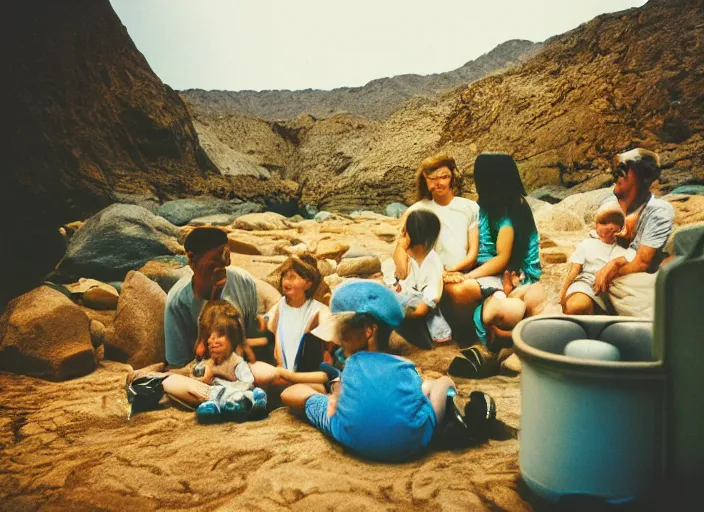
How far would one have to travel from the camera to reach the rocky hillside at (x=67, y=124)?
117 inches

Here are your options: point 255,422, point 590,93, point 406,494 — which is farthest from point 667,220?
point 255,422

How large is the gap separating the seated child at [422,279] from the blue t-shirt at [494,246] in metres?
0.23

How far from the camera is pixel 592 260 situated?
8.87ft

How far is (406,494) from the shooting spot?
1904 mm

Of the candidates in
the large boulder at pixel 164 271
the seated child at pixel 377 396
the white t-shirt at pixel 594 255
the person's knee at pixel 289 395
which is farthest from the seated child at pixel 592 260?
the large boulder at pixel 164 271

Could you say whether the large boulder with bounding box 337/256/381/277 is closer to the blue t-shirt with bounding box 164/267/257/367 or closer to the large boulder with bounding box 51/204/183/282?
the blue t-shirt with bounding box 164/267/257/367

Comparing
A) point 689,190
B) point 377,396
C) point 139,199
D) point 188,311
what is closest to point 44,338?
point 188,311

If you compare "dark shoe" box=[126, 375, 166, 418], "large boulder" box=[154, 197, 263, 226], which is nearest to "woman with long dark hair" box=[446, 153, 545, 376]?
"dark shoe" box=[126, 375, 166, 418]

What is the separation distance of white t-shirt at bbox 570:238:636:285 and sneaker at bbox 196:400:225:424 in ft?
5.82

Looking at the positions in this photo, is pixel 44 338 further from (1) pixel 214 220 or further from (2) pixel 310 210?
(2) pixel 310 210

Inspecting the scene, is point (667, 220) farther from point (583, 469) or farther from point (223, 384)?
point (223, 384)

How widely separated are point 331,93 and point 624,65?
65.4 inches

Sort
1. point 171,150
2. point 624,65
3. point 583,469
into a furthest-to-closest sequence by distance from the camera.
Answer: point 171,150 < point 624,65 < point 583,469

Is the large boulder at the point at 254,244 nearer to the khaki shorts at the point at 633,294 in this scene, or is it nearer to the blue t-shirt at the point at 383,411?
the blue t-shirt at the point at 383,411
